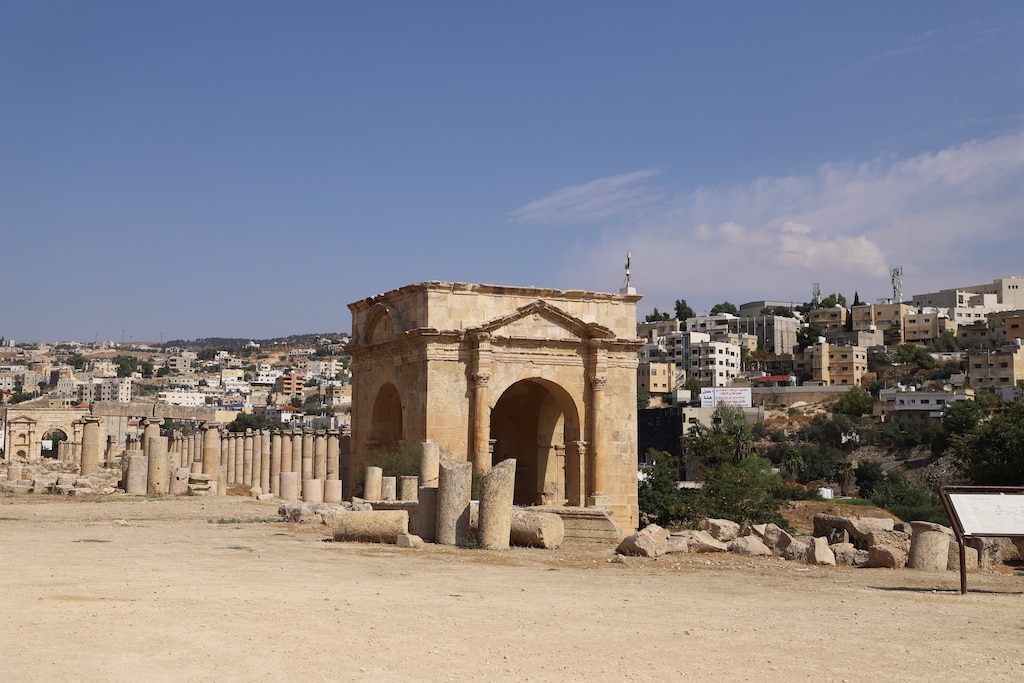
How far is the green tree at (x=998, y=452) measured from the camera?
38.0m

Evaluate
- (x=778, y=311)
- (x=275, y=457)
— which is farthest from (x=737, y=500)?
(x=778, y=311)

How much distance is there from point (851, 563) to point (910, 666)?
7.10m

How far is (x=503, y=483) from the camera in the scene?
51.9 ft

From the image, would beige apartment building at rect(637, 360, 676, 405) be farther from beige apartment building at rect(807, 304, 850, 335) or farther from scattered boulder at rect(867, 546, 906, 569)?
scattered boulder at rect(867, 546, 906, 569)

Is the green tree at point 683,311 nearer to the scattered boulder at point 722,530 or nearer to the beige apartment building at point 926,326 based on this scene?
the beige apartment building at point 926,326

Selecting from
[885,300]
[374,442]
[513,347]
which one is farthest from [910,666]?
[885,300]

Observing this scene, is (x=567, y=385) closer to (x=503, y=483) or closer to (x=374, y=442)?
(x=374, y=442)

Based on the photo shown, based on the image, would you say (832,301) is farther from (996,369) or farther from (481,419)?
(481,419)

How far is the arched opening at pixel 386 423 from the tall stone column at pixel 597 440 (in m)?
5.07

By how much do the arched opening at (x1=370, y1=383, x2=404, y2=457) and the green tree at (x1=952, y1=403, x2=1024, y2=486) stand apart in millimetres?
20833

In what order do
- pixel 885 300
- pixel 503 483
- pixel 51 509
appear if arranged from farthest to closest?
pixel 885 300
pixel 51 509
pixel 503 483

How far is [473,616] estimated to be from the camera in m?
9.93

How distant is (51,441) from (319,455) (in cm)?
4593

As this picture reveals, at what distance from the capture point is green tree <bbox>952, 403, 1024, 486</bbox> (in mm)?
37969
